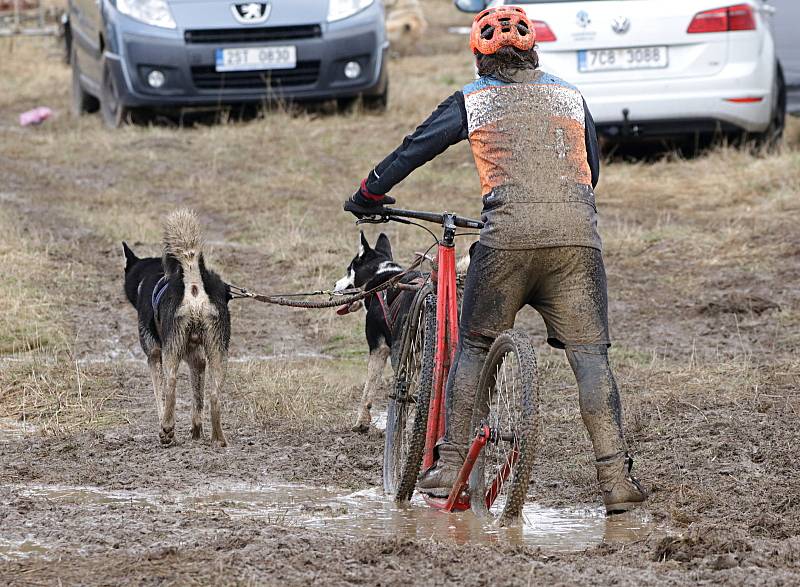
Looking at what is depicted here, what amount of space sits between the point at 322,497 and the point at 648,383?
2227mm

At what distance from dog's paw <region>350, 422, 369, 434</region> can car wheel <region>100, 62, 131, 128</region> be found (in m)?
8.87

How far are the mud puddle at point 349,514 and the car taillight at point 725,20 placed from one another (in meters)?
7.37

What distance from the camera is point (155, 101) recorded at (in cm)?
1460

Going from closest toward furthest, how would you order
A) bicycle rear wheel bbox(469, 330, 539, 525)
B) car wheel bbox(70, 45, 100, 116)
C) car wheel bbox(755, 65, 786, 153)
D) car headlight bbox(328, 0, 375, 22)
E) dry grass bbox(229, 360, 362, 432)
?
bicycle rear wheel bbox(469, 330, 539, 525) → dry grass bbox(229, 360, 362, 432) → car wheel bbox(755, 65, 786, 153) → car headlight bbox(328, 0, 375, 22) → car wheel bbox(70, 45, 100, 116)

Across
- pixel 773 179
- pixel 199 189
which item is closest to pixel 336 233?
pixel 199 189

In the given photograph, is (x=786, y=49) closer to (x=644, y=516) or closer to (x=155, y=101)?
(x=155, y=101)

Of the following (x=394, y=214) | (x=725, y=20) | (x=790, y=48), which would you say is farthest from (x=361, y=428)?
(x=790, y=48)

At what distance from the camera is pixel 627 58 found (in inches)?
472

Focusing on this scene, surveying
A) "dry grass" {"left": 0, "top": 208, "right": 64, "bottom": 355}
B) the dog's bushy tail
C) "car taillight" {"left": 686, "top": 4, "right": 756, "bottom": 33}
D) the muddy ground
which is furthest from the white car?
the dog's bushy tail

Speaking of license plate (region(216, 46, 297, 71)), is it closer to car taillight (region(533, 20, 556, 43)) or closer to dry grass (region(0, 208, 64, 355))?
car taillight (region(533, 20, 556, 43))

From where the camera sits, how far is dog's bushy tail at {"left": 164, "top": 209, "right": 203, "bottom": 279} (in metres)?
6.02

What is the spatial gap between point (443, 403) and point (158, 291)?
73.7 inches

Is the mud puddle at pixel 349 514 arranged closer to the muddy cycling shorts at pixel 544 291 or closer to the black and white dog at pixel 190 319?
the muddy cycling shorts at pixel 544 291

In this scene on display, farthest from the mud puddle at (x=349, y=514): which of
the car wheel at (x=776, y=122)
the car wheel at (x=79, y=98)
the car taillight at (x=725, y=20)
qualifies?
the car wheel at (x=79, y=98)
